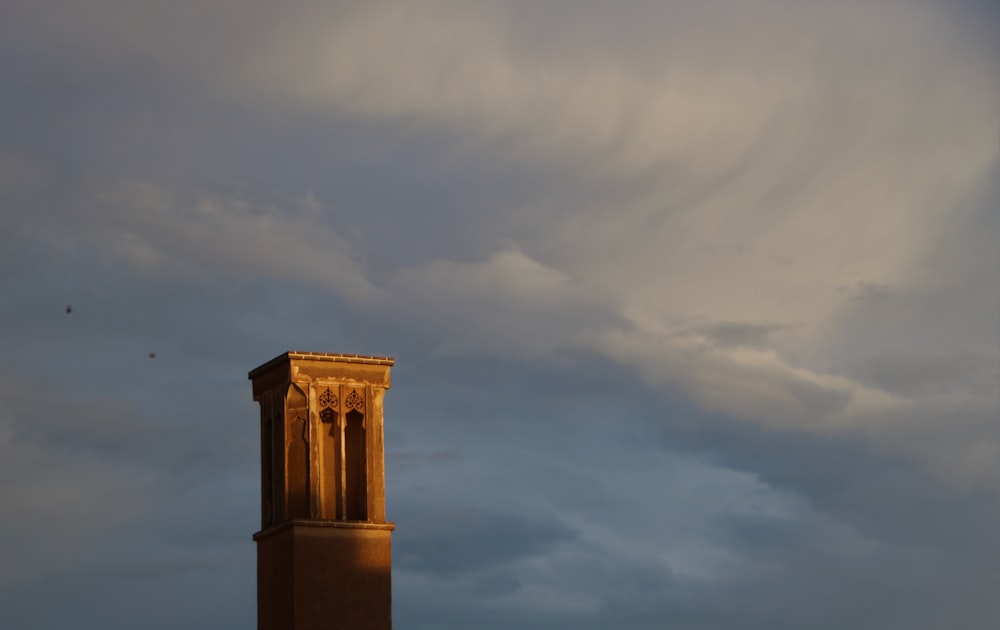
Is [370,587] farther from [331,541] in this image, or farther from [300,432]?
[300,432]

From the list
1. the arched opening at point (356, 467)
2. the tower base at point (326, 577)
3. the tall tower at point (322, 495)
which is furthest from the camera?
the arched opening at point (356, 467)

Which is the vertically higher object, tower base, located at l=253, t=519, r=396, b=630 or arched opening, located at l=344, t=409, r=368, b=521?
arched opening, located at l=344, t=409, r=368, b=521

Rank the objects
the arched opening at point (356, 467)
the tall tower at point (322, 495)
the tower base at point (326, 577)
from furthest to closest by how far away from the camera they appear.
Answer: the arched opening at point (356, 467) → the tall tower at point (322, 495) → the tower base at point (326, 577)

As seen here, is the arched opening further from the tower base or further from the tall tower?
the tower base

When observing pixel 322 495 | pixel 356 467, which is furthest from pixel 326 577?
pixel 356 467

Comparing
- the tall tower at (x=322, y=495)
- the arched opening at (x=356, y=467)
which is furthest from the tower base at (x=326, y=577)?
the arched opening at (x=356, y=467)

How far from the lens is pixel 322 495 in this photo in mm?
29156

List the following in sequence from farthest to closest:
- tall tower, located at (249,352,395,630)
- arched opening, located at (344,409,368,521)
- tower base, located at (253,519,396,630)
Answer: arched opening, located at (344,409,368,521)
tall tower, located at (249,352,395,630)
tower base, located at (253,519,396,630)

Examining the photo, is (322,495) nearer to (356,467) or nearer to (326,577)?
(356,467)

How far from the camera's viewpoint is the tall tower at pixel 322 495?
92.7 feet

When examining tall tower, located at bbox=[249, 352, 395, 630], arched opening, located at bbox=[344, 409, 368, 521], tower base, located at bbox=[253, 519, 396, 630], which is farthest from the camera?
arched opening, located at bbox=[344, 409, 368, 521]

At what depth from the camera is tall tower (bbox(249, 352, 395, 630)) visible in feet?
92.7

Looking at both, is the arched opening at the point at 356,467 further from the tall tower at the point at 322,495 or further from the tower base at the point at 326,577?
the tower base at the point at 326,577

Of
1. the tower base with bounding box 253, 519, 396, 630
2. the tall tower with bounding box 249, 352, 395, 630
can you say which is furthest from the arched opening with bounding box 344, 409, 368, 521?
the tower base with bounding box 253, 519, 396, 630
